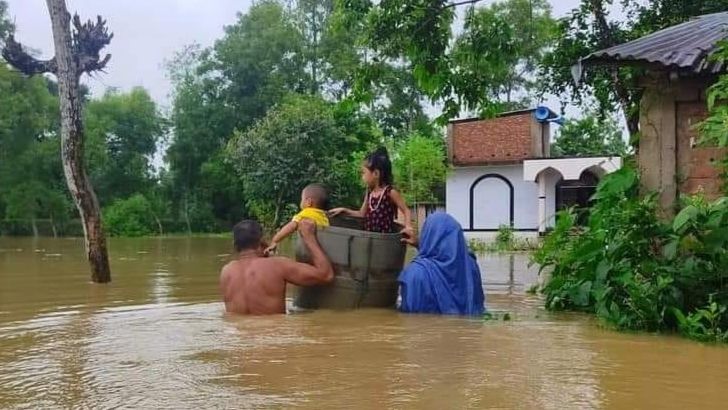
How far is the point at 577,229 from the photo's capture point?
8.53 m

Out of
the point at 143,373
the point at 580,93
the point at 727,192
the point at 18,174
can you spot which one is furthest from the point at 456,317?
the point at 18,174

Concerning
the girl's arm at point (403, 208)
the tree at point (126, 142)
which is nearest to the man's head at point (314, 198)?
the girl's arm at point (403, 208)

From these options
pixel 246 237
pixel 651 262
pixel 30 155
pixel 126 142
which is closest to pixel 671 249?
pixel 651 262

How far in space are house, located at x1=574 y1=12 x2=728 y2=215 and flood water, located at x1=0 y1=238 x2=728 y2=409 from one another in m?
1.65

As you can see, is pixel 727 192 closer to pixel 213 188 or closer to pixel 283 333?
pixel 283 333

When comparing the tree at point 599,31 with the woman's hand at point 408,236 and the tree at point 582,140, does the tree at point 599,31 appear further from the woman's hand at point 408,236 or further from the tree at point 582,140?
the tree at point 582,140

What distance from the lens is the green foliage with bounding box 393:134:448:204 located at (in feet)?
95.4

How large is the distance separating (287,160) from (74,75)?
19.2 meters

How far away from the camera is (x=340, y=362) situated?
4777mm

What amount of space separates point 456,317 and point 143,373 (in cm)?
327

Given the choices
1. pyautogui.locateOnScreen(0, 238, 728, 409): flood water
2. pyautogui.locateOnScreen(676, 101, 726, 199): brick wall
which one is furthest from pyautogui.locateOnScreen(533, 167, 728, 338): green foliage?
pyautogui.locateOnScreen(676, 101, 726, 199): brick wall

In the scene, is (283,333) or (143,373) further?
(283,333)

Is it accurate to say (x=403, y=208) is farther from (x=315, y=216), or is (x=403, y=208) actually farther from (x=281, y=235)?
(x=281, y=235)

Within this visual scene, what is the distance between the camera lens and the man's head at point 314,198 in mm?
7715
